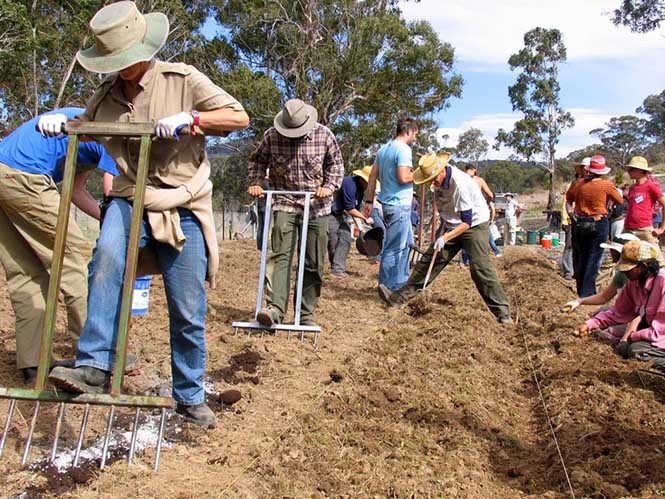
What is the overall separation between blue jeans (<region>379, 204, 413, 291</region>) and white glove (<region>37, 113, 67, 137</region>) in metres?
4.65

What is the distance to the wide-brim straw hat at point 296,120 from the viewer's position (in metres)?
5.66

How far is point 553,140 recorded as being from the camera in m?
45.8

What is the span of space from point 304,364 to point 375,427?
4.61ft

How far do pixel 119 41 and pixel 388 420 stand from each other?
2.44 metres

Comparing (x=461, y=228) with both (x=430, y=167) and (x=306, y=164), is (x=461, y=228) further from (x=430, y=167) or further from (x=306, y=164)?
(x=306, y=164)

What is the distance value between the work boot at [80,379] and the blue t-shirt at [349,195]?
676 centimetres

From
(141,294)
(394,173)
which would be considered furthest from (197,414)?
(394,173)

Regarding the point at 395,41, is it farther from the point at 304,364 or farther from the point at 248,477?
the point at 248,477

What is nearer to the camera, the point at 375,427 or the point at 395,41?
the point at 375,427

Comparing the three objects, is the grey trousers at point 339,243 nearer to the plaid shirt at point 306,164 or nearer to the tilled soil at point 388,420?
the tilled soil at point 388,420

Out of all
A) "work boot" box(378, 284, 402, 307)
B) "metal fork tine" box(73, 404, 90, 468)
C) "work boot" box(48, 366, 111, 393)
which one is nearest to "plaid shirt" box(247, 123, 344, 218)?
"work boot" box(378, 284, 402, 307)

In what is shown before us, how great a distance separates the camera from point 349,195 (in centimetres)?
970

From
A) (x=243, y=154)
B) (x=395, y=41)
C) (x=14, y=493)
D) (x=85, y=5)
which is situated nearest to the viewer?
(x=14, y=493)

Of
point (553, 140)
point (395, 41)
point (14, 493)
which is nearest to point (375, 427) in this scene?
point (14, 493)
